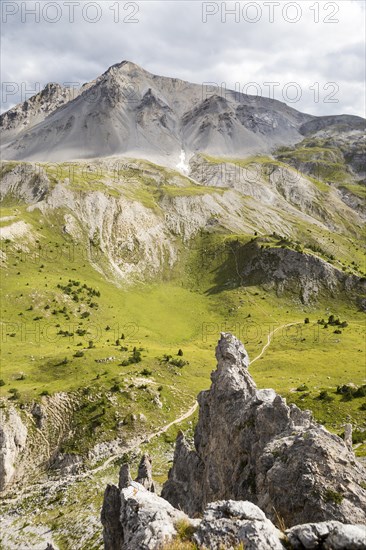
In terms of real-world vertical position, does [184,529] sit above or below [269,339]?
above

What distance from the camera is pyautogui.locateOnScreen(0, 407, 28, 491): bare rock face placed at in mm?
53781

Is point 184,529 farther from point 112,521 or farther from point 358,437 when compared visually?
point 358,437

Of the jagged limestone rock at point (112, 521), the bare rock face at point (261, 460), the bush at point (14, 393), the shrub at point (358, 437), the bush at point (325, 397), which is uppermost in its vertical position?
the bare rock face at point (261, 460)

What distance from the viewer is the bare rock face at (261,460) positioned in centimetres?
1590

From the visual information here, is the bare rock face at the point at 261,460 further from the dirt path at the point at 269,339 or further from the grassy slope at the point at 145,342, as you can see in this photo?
the dirt path at the point at 269,339

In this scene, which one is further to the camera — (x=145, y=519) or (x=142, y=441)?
(x=142, y=441)

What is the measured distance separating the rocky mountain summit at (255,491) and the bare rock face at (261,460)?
0.04 meters

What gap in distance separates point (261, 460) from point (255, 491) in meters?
2.45

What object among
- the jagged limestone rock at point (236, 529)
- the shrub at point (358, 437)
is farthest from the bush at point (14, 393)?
the jagged limestone rock at point (236, 529)

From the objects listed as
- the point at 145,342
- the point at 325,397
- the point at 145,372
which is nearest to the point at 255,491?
the point at 325,397

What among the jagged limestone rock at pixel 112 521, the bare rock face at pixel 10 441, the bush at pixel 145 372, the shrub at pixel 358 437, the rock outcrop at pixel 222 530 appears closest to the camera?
the rock outcrop at pixel 222 530

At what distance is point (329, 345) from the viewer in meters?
108

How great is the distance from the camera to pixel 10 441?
185ft

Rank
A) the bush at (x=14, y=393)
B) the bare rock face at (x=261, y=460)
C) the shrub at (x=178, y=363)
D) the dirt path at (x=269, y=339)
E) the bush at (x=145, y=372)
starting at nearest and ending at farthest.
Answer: the bare rock face at (x=261, y=460)
the bush at (x=14, y=393)
the bush at (x=145, y=372)
the shrub at (x=178, y=363)
the dirt path at (x=269, y=339)
